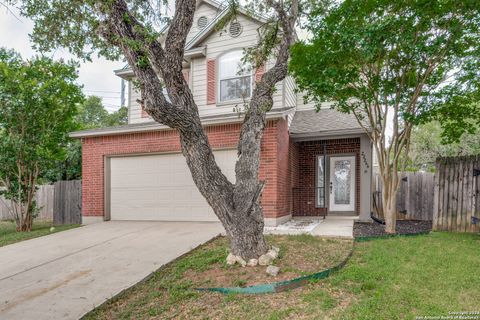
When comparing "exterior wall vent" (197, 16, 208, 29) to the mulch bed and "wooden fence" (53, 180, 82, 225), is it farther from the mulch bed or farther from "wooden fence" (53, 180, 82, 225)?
the mulch bed

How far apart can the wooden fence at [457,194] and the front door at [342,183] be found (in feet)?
8.84

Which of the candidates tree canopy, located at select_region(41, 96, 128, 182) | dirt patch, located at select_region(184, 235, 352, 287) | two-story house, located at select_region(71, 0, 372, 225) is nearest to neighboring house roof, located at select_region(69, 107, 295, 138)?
two-story house, located at select_region(71, 0, 372, 225)

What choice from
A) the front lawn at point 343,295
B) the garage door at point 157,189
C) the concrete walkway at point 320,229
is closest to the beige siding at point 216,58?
the garage door at point 157,189

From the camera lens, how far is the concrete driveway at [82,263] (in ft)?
13.0

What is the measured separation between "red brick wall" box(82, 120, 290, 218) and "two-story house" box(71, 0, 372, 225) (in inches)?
1.2

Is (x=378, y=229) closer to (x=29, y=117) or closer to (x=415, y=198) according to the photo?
(x=415, y=198)

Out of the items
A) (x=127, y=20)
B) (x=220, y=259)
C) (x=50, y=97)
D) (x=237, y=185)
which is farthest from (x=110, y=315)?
(x=50, y=97)

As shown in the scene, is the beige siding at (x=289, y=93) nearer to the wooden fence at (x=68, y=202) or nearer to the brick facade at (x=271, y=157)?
the brick facade at (x=271, y=157)

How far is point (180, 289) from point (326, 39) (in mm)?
5539

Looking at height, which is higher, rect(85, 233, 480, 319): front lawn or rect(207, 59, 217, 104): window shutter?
rect(207, 59, 217, 104): window shutter

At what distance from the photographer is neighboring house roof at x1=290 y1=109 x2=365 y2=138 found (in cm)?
891

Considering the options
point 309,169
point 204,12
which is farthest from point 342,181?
point 204,12

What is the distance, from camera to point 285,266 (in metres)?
4.54

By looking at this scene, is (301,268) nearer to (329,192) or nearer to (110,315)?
(110,315)
